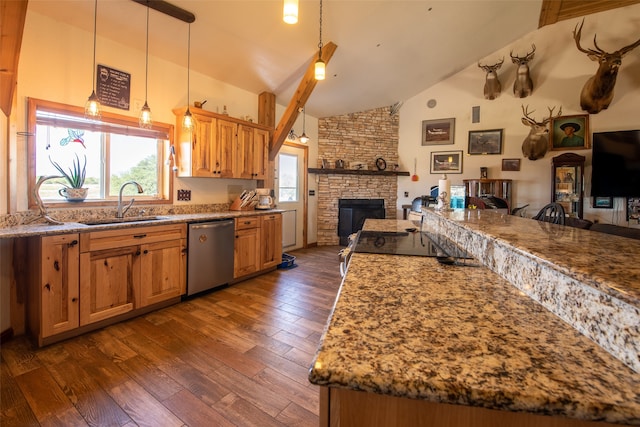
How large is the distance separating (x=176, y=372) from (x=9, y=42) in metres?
2.34

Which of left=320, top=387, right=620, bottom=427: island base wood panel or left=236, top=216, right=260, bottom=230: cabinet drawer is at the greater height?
left=236, top=216, right=260, bottom=230: cabinet drawer

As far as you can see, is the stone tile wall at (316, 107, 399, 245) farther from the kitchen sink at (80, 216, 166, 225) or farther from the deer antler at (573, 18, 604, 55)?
the kitchen sink at (80, 216, 166, 225)

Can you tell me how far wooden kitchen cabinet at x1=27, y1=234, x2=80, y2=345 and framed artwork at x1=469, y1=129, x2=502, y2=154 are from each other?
20.0ft

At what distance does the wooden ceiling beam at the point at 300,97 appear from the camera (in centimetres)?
354

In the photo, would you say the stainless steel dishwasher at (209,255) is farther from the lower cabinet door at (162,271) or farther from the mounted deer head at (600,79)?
the mounted deer head at (600,79)

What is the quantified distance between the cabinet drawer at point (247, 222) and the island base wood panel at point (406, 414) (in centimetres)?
316

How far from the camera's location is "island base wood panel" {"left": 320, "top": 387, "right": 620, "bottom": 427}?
0.49 meters

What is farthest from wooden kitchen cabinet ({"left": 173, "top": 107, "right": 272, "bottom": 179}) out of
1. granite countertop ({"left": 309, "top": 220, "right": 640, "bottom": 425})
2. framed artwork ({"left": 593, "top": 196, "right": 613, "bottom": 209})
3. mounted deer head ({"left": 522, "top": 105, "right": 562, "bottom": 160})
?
framed artwork ({"left": 593, "top": 196, "right": 613, "bottom": 209})

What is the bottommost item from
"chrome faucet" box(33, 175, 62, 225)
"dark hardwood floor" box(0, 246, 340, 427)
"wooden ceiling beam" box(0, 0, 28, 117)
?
"dark hardwood floor" box(0, 246, 340, 427)

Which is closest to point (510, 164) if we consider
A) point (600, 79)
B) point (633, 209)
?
point (600, 79)

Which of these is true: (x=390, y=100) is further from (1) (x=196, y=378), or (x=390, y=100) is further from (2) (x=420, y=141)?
(1) (x=196, y=378)

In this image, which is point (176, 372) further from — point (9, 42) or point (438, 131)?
point (438, 131)

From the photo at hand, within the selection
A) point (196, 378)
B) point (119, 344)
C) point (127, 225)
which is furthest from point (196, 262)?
point (196, 378)

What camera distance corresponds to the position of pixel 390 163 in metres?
6.30
